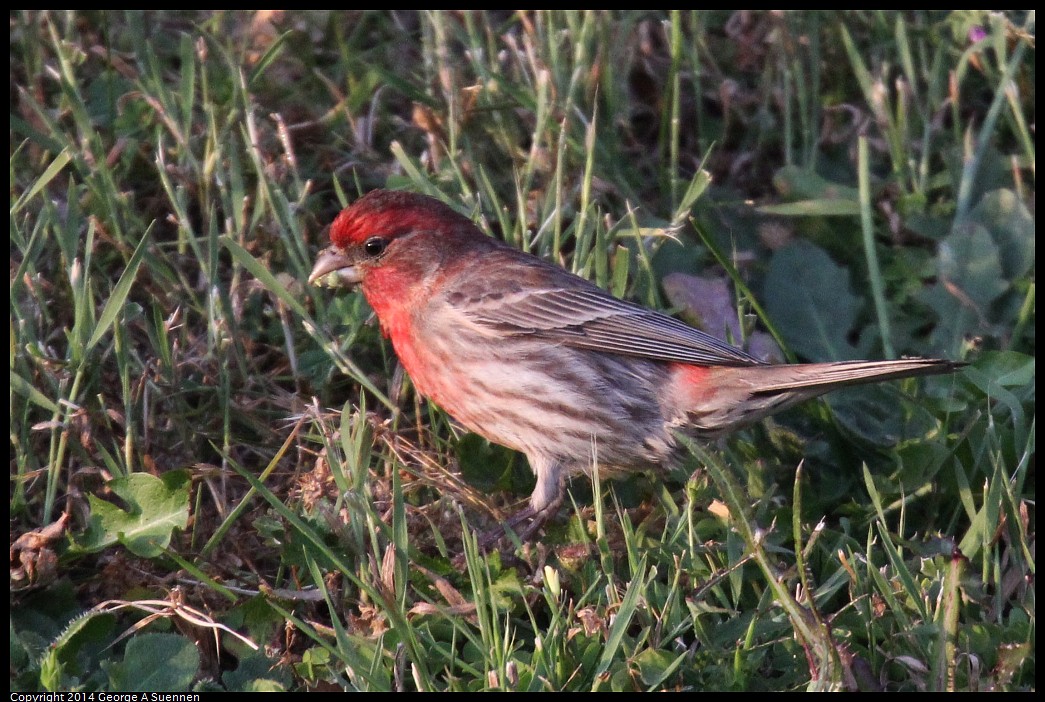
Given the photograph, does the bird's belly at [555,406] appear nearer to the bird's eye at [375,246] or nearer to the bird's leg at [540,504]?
the bird's leg at [540,504]

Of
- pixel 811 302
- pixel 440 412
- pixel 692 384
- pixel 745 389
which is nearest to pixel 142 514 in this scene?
pixel 440 412

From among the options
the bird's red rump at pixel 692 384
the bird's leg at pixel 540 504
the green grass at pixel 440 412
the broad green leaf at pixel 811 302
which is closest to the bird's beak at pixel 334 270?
the green grass at pixel 440 412

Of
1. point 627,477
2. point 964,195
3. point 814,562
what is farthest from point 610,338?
point 964,195

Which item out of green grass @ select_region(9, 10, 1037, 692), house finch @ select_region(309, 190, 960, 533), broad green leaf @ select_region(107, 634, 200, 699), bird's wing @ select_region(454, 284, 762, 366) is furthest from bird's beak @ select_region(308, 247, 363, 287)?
broad green leaf @ select_region(107, 634, 200, 699)

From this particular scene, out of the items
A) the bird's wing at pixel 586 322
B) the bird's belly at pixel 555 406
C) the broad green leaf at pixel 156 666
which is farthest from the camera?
the bird's wing at pixel 586 322

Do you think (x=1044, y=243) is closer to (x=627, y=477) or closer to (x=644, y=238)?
(x=644, y=238)

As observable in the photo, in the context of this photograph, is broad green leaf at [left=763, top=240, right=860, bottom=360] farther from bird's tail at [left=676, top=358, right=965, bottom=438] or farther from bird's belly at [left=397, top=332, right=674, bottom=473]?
bird's belly at [left=397, top=332, right=674, bottom=473]
